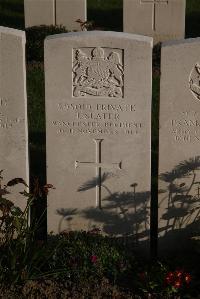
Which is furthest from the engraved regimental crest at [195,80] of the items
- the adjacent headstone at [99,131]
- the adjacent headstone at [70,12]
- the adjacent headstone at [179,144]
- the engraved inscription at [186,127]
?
the adjacent headstone at [70,12]

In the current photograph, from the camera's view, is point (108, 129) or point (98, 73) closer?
point (98, 73)

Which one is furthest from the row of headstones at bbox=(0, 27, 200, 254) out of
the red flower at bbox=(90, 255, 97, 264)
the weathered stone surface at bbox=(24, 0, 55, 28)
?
the weathered stone surface at bbox=(24, 0, 55, 28)

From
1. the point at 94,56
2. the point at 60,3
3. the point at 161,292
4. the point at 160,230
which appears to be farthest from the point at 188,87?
the point at 60,3

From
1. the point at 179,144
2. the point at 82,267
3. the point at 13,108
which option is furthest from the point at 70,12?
the point at 82,267

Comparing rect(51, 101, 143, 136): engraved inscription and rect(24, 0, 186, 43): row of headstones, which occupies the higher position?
rect(24, 0, 186, 43): row of headstones

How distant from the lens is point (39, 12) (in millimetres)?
13469

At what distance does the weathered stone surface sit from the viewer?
1341 cm

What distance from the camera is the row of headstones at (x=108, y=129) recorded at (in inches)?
238

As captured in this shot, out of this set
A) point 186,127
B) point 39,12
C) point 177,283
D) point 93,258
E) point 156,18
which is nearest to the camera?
point 177,283

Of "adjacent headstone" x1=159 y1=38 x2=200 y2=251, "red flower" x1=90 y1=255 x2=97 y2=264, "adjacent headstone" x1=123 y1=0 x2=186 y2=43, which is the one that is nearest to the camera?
"red flower" x1=90 y1=255 x2=97 y2=264

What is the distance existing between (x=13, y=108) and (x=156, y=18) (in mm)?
7706

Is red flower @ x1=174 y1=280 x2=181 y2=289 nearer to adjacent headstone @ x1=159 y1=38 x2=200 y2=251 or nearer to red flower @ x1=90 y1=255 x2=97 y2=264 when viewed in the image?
red flower @ x1=90 y1=255 x2=97 y2=264

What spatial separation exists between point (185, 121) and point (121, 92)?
0.65 metres

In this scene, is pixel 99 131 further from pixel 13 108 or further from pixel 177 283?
pixel 177 283
